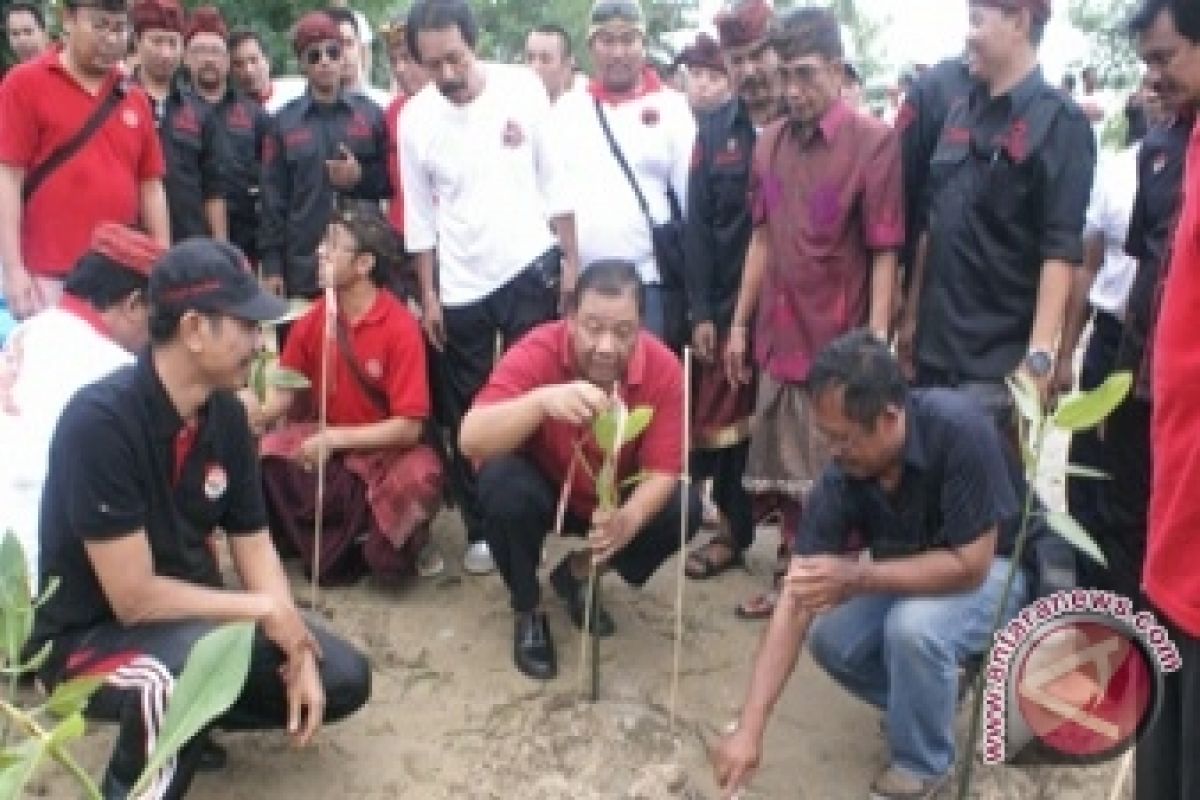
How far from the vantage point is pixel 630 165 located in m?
4.09

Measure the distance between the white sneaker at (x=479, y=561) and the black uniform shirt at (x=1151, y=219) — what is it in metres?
1.99

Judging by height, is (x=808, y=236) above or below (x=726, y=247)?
above

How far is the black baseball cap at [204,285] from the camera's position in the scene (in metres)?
2.42

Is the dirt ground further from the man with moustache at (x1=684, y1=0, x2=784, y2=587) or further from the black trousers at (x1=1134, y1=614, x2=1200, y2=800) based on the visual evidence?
the black trousers at (x1=1134, y1=614, x2=1200, y2=800)

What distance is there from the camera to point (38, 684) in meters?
3.01

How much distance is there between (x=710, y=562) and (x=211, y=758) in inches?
67.0

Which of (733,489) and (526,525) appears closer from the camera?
(526,525)

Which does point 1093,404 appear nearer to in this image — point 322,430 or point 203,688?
point 203,688

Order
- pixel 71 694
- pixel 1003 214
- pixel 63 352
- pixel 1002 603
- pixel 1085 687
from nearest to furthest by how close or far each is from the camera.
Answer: pixel 71 694 < pixel 1085 687 < pixel 1002 603 < pixel 63 352 < pixel 1003 214

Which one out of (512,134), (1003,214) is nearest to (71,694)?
(1003,214)

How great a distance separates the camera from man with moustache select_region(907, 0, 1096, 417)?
3043mm

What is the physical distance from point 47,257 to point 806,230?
2346mm

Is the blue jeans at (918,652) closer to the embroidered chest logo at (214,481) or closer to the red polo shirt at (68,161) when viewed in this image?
the embroidered chest logo at (214,481)

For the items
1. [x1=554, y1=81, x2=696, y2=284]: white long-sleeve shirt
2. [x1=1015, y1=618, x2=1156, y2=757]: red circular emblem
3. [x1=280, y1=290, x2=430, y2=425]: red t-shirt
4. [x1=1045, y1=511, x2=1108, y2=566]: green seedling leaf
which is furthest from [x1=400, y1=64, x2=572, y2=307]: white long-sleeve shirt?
[x1=1015, y1=618, x2=1156, y2=757]: red circular emblem
